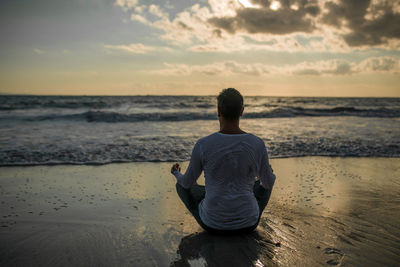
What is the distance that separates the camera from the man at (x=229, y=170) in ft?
7.90

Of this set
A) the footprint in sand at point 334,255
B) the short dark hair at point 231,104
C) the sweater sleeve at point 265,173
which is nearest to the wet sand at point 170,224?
the footprint in sand at point 334,255

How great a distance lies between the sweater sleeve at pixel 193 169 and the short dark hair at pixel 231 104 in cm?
38

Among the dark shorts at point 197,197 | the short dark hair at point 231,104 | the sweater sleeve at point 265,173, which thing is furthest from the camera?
the dark shorts at point 197,197

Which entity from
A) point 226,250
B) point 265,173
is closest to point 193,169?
point 265,173

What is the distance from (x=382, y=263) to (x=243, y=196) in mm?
1366

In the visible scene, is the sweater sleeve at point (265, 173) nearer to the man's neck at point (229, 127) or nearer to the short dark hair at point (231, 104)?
the man's neck at point (229, 127)

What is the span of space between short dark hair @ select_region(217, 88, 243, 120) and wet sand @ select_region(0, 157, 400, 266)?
1.27m

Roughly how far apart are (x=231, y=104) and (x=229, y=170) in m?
0.59

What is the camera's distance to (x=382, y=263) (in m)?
2.44

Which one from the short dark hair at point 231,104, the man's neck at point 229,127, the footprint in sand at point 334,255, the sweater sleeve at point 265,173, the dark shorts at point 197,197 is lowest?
the footprint in sand at point 334,255

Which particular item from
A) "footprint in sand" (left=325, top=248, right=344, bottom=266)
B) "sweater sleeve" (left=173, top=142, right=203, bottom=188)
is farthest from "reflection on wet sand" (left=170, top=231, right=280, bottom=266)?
"sweater sleeve" (left=173, top=142, right=203, bottom=188)

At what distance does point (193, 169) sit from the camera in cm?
255

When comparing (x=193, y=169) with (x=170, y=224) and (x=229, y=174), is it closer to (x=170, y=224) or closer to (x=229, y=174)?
(x=229, y=174)

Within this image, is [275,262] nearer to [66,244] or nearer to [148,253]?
[148,253]
